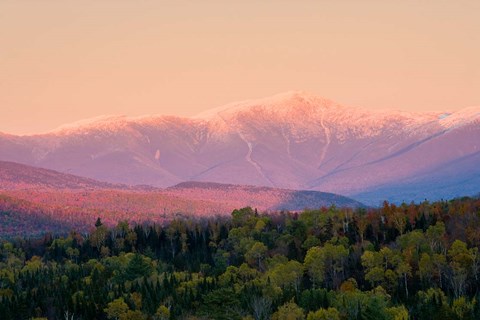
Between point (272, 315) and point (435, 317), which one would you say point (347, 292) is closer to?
point (272, 315)

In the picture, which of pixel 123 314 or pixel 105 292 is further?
pixel 105 292

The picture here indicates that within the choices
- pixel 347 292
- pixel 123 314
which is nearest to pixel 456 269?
pixel 347 292

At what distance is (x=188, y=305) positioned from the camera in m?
181

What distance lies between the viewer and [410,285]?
655 ft

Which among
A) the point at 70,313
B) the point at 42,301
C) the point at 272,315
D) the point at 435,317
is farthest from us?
the point at 42,301

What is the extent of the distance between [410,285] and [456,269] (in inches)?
497

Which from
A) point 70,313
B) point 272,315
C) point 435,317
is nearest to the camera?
point 435,317

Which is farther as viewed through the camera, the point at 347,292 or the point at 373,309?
the point at 347,292

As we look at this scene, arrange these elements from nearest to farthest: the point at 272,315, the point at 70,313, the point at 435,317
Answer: the point at 435,317, the point at 272,315, the point at 70,313

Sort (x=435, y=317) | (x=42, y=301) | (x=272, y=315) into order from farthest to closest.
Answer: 1. (x=42, y=301)
2. (x=272, y=315)
3. (x=435, y=317)

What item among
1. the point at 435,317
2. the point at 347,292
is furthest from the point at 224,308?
the point at 435,317

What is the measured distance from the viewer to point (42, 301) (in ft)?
630

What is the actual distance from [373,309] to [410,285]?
2017 inches

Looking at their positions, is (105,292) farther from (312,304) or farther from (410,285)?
(410,285)
